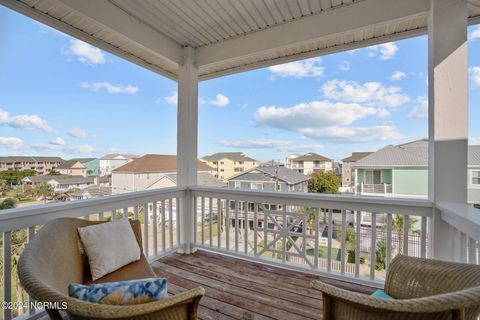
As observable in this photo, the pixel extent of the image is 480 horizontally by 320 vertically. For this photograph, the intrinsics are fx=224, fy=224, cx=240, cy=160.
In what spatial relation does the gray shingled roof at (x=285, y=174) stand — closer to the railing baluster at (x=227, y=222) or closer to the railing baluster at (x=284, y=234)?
the railing baluster at (x=284, y=234)

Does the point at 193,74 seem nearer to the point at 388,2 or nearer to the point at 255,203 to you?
the point at 255,203

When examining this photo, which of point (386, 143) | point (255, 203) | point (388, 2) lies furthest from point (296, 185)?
point (388, 2)

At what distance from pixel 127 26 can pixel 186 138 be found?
56.2 inches

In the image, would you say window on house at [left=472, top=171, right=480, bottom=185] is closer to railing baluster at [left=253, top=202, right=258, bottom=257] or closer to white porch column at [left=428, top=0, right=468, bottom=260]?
white porch column at [left=428, top=0, right=468, bottom=260]

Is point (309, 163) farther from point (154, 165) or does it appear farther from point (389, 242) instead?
point (154, 165)

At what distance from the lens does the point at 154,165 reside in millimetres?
2912

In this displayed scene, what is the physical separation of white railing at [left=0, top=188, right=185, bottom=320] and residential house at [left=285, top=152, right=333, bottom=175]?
158 cm

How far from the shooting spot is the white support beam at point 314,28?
213 centimetres

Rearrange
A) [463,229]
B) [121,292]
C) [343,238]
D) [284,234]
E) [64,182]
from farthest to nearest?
[284,234]
[343,238]
[64,182]
[463,229]
[121,292]

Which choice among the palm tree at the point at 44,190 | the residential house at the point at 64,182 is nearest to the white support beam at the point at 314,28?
the residential house at the point at 64,182

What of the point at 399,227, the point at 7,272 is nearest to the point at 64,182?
the point at 7,272

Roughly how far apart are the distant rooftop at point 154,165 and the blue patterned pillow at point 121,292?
1.84 meters

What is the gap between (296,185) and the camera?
265 centimetres

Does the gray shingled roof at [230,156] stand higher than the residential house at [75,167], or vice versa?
the gray shingled roof at [230,156]
